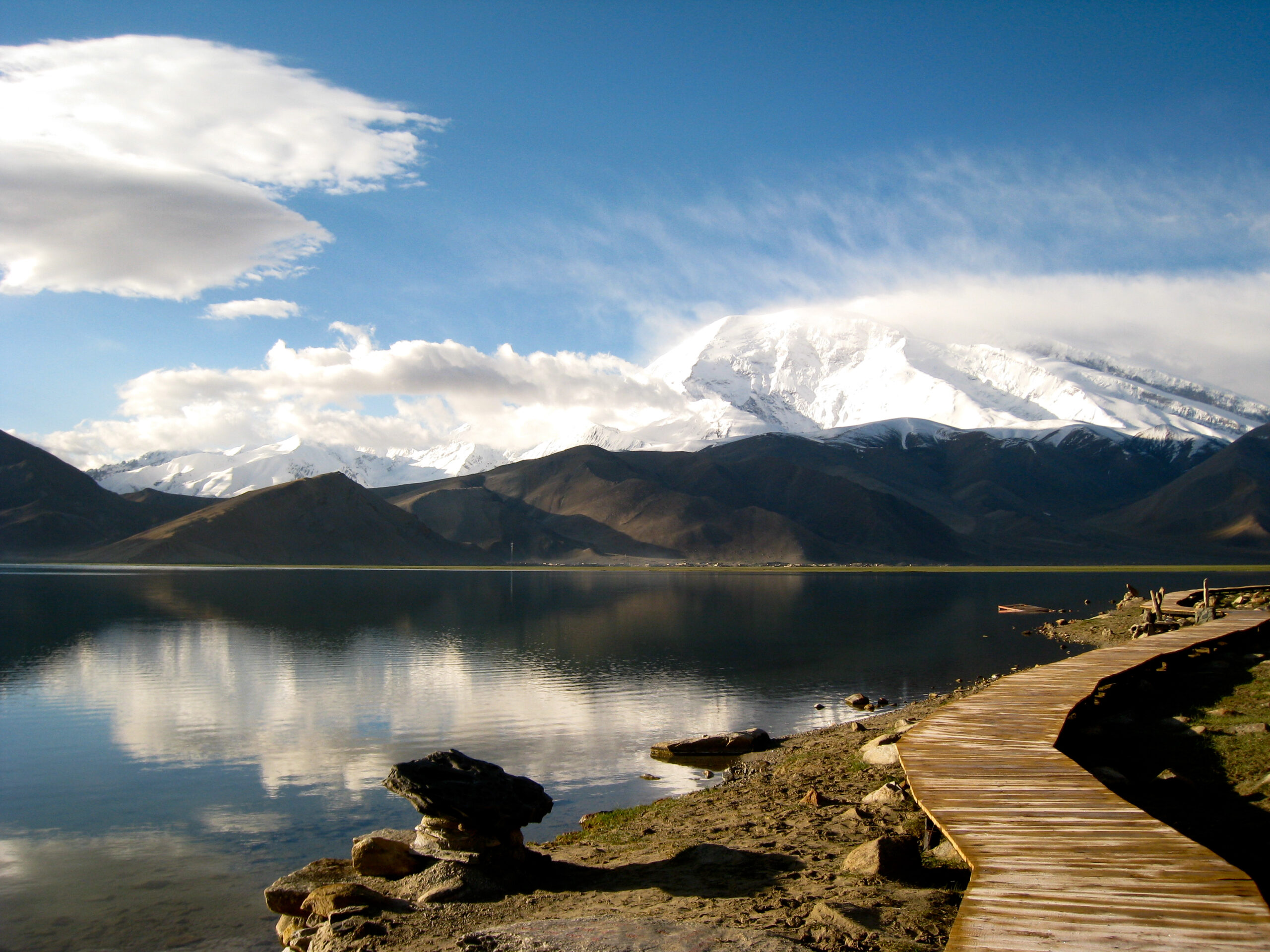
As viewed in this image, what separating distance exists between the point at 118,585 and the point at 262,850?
103 m

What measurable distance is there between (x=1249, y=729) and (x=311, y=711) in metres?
26.2

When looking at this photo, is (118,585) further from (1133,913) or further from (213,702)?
(1133,913)

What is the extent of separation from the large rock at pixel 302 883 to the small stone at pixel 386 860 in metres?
0.41

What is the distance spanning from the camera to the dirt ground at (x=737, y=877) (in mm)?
10359

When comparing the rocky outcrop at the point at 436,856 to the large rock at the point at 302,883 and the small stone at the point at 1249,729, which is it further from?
the small stone at the point at 1249,729

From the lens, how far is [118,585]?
105938 mm

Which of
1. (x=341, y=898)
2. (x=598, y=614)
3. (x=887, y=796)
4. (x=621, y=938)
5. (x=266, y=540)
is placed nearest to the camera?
(x=621, y=938)

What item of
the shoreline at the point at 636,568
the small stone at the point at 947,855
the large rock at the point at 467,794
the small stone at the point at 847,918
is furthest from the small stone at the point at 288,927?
the shoreline at the point at 636,568

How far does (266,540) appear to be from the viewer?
186375 mm

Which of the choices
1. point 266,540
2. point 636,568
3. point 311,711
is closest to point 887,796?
point 311,711

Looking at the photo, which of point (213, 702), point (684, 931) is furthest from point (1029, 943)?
point (213, 702)

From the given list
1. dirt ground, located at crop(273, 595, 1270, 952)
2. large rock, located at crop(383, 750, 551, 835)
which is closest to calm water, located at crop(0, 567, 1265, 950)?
dirt ground, located at crop(273, 595, 1270, 952)

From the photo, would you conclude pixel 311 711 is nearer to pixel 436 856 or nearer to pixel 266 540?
pixel 436 856

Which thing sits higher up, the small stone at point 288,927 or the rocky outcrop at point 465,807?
the rocky outcrop at point 465,807
